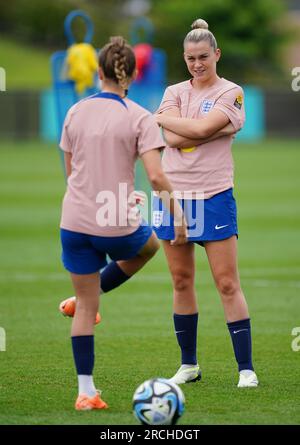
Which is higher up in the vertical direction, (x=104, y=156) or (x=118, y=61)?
(x=118, y=61)

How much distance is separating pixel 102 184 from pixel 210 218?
3.54 feet

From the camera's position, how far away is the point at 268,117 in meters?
44.6

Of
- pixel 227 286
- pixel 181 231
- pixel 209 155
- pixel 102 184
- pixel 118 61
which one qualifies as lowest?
pixel 227 286

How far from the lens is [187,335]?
286 inches

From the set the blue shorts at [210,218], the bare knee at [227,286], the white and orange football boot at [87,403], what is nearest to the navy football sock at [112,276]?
the blue shorts at [210,218]

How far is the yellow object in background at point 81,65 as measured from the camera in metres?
11.6

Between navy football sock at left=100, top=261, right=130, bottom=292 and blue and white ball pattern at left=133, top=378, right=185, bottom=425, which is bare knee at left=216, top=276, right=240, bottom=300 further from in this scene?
blue and white ball pattern at left=133, top=378, right=185, bottom=425

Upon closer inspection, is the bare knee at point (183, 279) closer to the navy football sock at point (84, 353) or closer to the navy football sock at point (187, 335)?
the navy football sock at point (187, 335)

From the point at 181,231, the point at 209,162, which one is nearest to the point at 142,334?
the point at 209,162

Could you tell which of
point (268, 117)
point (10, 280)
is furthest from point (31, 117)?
point (10, 280)

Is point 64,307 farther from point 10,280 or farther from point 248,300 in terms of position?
point 10,280

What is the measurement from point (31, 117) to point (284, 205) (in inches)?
935

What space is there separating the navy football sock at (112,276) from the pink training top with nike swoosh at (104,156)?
0.56m

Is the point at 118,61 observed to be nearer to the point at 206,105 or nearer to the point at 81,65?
the point at 206,105
